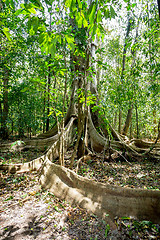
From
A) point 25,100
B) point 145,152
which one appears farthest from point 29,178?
point 25,100

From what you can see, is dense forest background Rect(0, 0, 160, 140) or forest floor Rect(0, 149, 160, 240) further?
dense forest background Rect(0, 0, 160, 140)

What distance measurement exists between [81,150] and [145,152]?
7.00 feet

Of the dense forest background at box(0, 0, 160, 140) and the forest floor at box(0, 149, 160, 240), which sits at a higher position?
the dense forest background at box(0, 0, 160, 140)

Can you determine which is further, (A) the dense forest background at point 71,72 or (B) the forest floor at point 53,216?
(A) the dense forest background at point 71,72

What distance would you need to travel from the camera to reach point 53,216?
213 centimetres

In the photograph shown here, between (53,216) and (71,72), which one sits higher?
(71,72)

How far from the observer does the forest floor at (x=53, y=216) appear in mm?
1764

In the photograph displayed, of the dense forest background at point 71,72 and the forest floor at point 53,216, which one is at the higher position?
the dense forest background at point 71,72

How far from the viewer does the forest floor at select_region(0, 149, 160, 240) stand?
1764 millimetres

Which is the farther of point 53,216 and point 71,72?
point 71,72

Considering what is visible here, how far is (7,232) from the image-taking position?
6.07 ft

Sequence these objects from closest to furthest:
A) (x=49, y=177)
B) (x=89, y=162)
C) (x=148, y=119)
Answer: (x=49, y=177) < (x=89, y=162) < (x=148, y=119)

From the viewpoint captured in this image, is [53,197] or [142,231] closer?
[142,231]

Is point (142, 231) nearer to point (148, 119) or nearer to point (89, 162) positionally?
point (89, 162)
